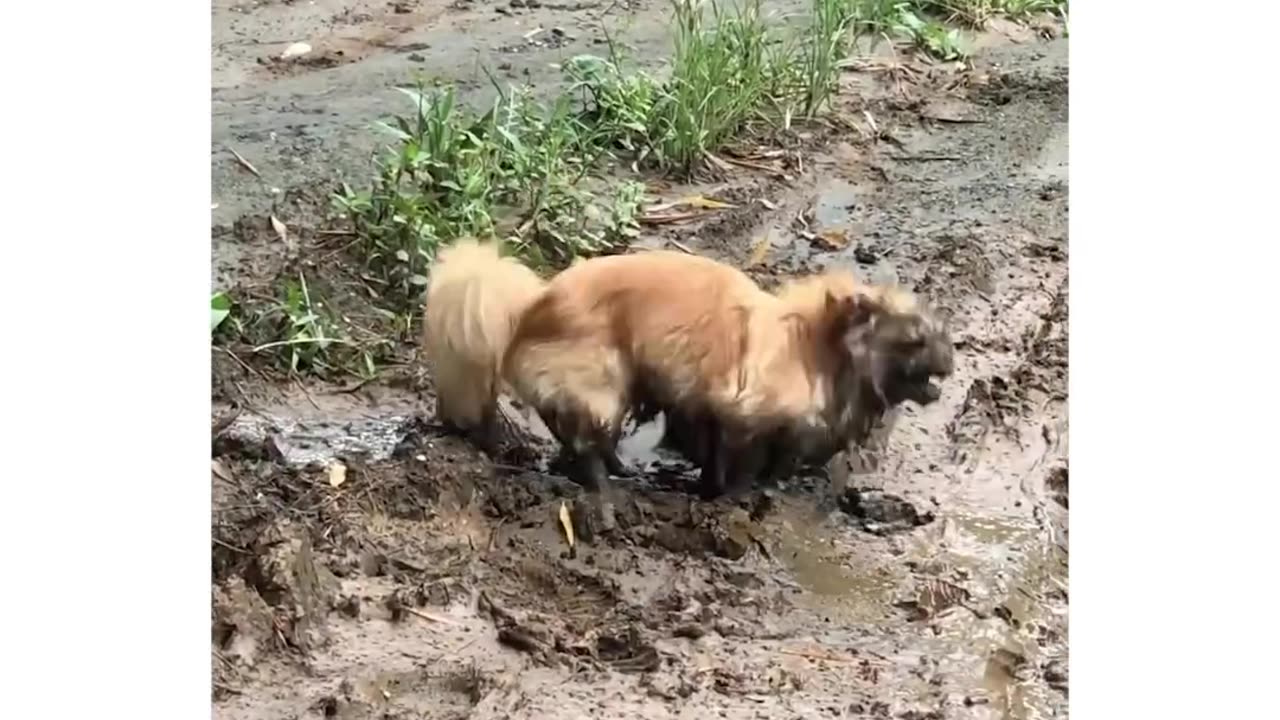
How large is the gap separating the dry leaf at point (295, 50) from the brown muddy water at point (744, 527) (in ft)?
0.07

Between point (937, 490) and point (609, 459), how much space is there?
11.2 inches

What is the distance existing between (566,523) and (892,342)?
0.32m

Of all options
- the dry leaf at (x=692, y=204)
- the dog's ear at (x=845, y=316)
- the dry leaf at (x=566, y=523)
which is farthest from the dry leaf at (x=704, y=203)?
the dry leaf at (x=566, y=523)

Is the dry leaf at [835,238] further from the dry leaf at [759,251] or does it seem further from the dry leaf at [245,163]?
the dry leaf at [245,163]

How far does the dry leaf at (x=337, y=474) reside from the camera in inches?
50.7

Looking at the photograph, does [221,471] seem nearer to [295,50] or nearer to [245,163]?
[245,163]

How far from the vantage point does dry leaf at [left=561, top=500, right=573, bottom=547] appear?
4.19 ft

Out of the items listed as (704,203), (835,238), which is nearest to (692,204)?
(704,203)

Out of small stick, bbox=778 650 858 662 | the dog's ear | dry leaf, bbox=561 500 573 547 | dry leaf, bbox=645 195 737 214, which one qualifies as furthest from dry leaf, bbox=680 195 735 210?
small stick, bbox=778 650 858 662

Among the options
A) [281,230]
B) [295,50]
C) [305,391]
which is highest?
[295,50]

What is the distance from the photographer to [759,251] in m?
1.31
